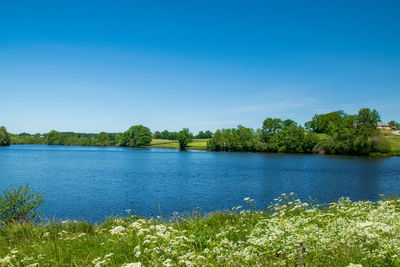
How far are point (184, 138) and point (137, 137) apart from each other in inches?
1701

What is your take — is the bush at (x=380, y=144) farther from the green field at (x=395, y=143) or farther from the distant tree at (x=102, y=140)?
the distant tree at (x=102, y=140)

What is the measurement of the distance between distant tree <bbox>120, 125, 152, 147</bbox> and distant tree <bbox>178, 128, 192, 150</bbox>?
116ft

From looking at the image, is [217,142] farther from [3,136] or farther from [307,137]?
[3,136]

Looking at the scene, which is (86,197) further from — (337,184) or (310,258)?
(337,184)

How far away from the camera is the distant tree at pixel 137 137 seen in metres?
165

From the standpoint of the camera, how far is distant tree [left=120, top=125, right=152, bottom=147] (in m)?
165

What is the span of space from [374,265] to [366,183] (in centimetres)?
3512

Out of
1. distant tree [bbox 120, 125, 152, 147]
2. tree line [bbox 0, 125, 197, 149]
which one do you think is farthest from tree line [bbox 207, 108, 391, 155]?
distant tree [bbox 120, 125, 152, 147]

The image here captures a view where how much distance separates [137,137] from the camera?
16600cm

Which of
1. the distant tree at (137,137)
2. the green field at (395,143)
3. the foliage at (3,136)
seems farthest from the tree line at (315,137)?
the foliage at (3,136)

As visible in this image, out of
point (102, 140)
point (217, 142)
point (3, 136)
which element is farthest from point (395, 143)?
point (3, 136)

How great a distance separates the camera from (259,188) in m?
29.4

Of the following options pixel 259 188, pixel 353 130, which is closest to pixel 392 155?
pixel 353 130

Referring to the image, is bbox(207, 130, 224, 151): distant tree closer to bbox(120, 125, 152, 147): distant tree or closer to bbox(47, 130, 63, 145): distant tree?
bbox(120, 125, 152, 147): distant tree
